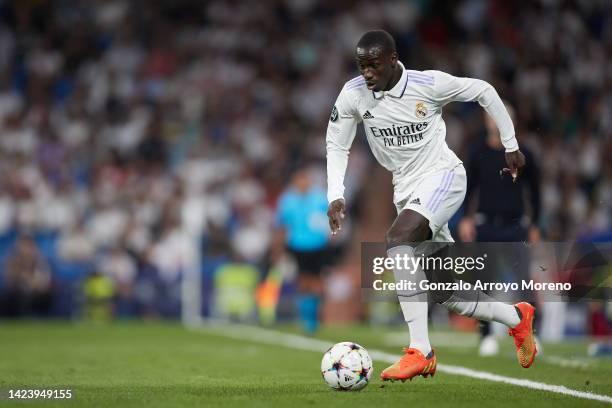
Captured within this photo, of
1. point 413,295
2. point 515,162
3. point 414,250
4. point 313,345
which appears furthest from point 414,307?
point 313,345

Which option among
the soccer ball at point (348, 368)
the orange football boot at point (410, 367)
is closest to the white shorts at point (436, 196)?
the orange football boot at point (410, 367)

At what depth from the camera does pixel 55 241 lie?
20062 mm

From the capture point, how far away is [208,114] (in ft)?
Answer: 72.2

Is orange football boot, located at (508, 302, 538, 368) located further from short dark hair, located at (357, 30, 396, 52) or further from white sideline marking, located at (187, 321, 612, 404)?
short dark hair, located at (357, 30, 396, 52)

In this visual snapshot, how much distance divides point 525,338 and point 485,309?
0.36m

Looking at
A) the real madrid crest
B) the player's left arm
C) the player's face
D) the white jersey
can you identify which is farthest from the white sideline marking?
the player's face

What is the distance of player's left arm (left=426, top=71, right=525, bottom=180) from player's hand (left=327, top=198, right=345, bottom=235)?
992mm

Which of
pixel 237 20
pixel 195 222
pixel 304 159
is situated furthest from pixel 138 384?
pixel 237 20

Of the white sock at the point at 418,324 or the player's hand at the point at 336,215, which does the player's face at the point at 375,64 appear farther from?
the white sock at the point at 418,324

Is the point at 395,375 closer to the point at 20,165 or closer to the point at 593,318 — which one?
the point at 593,318

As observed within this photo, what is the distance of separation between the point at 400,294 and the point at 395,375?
1.89 ft

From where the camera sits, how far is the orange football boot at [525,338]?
8000 mm

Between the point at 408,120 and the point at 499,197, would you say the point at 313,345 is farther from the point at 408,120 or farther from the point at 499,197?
the point at 408,120

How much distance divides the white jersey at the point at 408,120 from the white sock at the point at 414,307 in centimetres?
60
